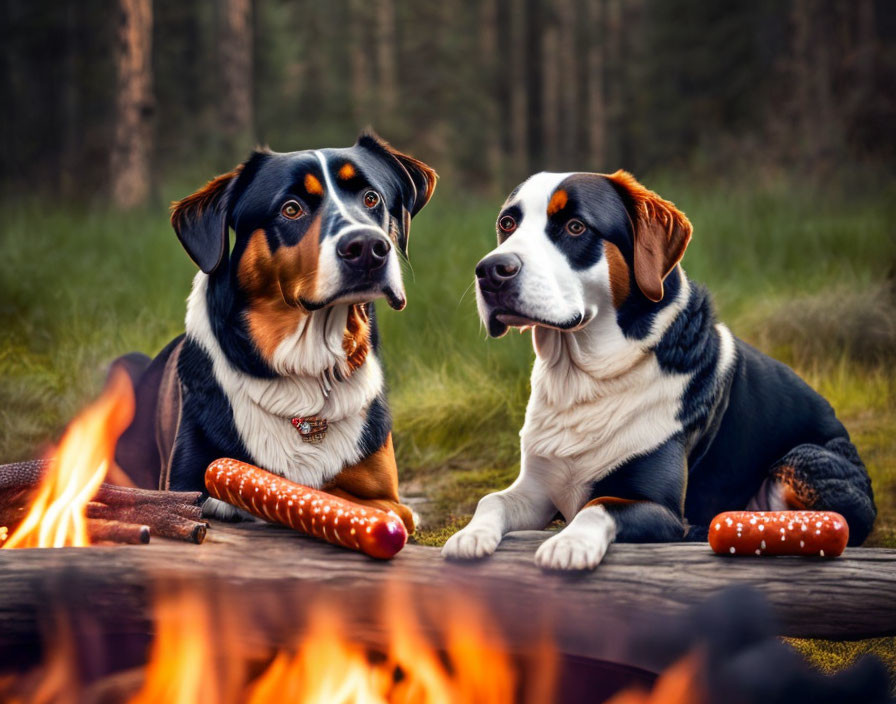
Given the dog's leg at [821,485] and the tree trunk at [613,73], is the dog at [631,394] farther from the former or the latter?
the tree trunk at [613,73]

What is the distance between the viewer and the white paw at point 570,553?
2881mm

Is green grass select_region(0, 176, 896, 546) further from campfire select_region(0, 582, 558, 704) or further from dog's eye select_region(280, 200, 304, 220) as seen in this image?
campfire select_region(0, 582, 558, 704)

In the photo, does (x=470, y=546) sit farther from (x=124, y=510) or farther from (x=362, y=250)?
(x=124, y=510)

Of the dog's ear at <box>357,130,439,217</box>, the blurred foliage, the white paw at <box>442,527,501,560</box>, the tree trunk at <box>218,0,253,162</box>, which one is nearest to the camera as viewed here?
the white paw at <box>442,527,501,560</box>

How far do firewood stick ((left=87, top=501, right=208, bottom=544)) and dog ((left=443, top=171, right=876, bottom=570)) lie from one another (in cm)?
85

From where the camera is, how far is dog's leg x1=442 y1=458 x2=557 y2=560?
2.98 metres

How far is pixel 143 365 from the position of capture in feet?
15.5

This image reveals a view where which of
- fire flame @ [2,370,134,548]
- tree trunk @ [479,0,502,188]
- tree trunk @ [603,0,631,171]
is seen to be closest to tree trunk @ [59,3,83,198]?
tree trunk @ [479,0,502,188]

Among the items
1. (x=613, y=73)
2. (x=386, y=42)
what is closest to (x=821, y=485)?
(x=386, y=42)

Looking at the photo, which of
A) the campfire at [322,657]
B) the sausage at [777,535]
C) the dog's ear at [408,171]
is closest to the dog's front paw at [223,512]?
the campfire at [322,657]

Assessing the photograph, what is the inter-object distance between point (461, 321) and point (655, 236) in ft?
10.1

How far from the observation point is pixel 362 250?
10.4ft

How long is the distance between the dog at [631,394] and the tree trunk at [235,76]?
913 centimetres

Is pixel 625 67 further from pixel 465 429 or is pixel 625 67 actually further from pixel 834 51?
pixel 465 429
